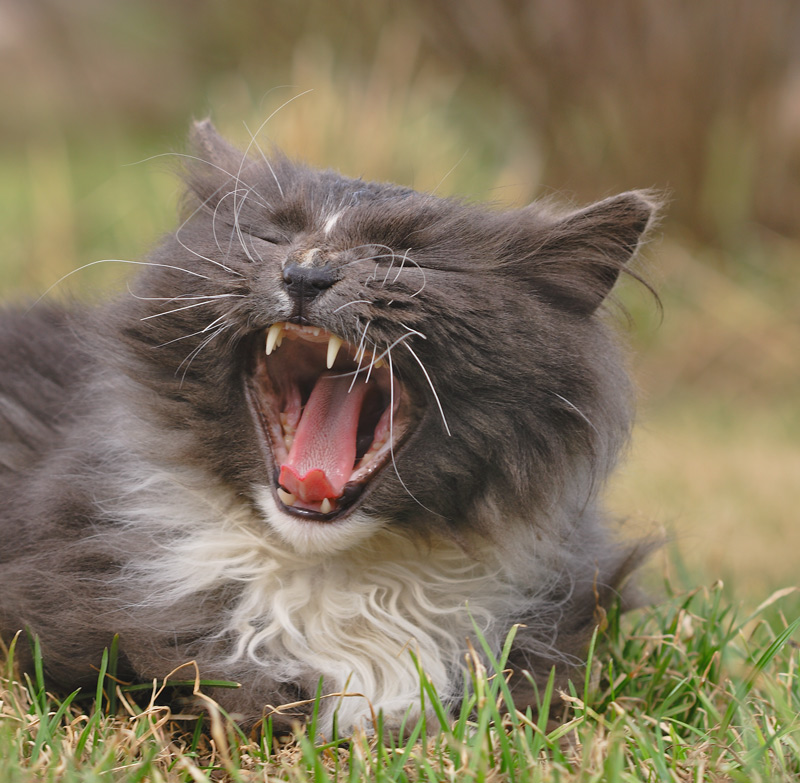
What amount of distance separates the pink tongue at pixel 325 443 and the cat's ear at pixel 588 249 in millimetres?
509

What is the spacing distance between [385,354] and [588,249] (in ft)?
1.93

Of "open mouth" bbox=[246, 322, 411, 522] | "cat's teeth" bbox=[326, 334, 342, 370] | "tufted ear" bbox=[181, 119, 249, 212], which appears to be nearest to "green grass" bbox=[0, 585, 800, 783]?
"open mouth" bbox=[246, 322, 411, 522]

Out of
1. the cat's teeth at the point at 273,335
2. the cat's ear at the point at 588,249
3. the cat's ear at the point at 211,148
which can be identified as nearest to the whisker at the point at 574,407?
the cat's ear at the point at 588,249

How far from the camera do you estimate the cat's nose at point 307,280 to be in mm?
2064

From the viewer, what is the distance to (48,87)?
49.3ft

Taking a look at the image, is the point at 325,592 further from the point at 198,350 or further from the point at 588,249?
the point at 588,249

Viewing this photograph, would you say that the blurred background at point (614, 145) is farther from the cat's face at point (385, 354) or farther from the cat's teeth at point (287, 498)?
the cat's teeth at point (287, 498)

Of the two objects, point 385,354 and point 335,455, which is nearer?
point 385,354

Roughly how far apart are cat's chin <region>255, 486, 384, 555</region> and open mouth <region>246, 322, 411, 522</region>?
0.06ft

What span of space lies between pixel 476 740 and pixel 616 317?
116 centimetres

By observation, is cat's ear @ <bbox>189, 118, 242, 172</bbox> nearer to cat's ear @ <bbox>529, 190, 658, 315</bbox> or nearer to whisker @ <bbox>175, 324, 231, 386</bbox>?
whisker @ <bbox>175, 324, 231, 386</bbox>

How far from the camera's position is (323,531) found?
7.19 feet

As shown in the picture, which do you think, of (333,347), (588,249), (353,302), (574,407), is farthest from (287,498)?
(588,249)

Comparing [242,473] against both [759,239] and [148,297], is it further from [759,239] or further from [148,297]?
[759,239]
